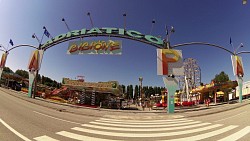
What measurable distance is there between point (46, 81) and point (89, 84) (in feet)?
347

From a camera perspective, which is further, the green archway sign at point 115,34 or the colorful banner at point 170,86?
the green archway sign at point 115,34

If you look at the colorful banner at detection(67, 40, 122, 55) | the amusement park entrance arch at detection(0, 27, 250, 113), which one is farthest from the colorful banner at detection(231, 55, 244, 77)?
the colorful banner at detection(67, 40, 122, 55)

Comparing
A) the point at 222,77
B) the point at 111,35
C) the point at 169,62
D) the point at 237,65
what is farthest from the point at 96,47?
the point at 222,77

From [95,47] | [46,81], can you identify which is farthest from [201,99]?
[46,81]

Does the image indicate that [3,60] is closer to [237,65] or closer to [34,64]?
[34,64]

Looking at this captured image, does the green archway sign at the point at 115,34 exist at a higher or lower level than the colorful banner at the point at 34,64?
higher

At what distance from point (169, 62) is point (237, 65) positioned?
12837mm

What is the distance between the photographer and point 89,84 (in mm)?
31781

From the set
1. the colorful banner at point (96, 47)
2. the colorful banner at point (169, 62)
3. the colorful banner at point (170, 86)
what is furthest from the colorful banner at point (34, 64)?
the colorful banner at point (170, 86)

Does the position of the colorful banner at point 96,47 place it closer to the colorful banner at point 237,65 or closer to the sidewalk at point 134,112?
the sidewalk at point 134,112

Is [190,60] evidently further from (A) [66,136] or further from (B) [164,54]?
(A) [66,136]

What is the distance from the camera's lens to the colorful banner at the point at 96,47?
23375 millimetres

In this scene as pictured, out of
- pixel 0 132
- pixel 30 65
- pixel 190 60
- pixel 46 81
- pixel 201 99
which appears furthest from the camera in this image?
pixel 46 81

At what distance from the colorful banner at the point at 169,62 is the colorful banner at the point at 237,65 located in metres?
10.5
